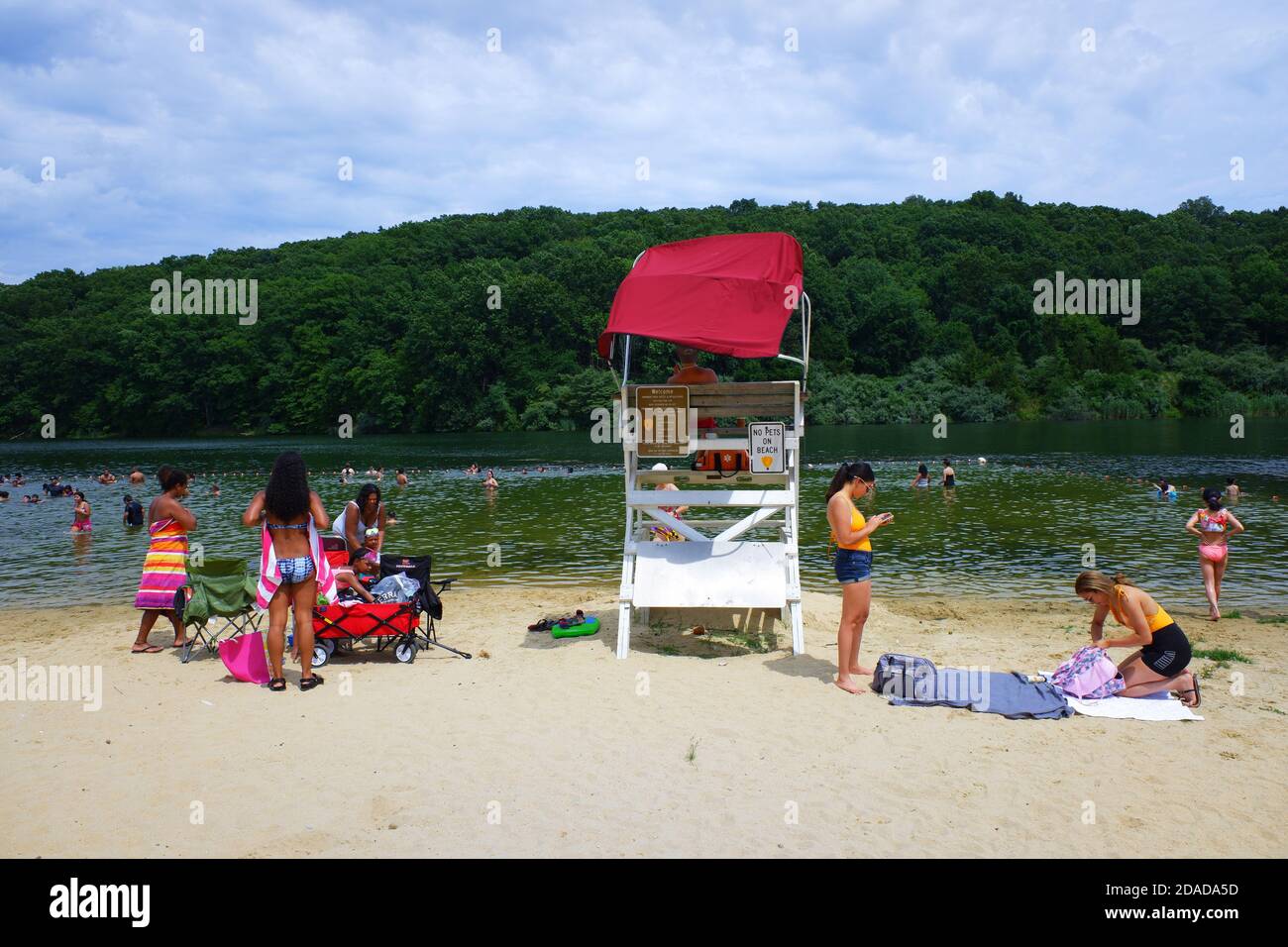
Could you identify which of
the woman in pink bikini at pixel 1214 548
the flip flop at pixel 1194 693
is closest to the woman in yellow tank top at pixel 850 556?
the flip flop at pixel 1194 693

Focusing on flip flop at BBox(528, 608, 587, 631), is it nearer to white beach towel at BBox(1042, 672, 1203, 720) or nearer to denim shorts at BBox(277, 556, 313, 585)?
denim shorts at BBox(277, 556, 313, 585)

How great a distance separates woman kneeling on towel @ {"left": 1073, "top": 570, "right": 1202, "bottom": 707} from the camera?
7953mm

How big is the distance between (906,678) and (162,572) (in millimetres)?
8050

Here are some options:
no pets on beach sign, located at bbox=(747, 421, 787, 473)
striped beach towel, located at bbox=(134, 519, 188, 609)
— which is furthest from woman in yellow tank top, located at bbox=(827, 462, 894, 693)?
striped beach towel, located at bbox=(134, 519, 188, 609)

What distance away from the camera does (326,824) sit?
554 centimetres

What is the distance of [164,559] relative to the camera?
10141 mm

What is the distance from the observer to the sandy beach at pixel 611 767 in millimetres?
5402

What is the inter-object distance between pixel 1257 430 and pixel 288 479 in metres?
71.8

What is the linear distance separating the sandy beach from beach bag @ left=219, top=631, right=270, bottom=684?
21cm

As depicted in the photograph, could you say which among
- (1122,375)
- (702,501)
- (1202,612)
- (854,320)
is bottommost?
(1202,612)

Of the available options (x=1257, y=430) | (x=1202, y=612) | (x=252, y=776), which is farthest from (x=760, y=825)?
(x=1257, y=430)

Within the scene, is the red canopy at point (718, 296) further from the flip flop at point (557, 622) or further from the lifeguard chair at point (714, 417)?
the flip flop at point (557, 622)

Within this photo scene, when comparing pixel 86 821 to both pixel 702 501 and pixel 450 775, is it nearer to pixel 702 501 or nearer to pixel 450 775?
pixel 450 775

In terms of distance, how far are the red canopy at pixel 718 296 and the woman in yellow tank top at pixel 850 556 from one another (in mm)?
1717
